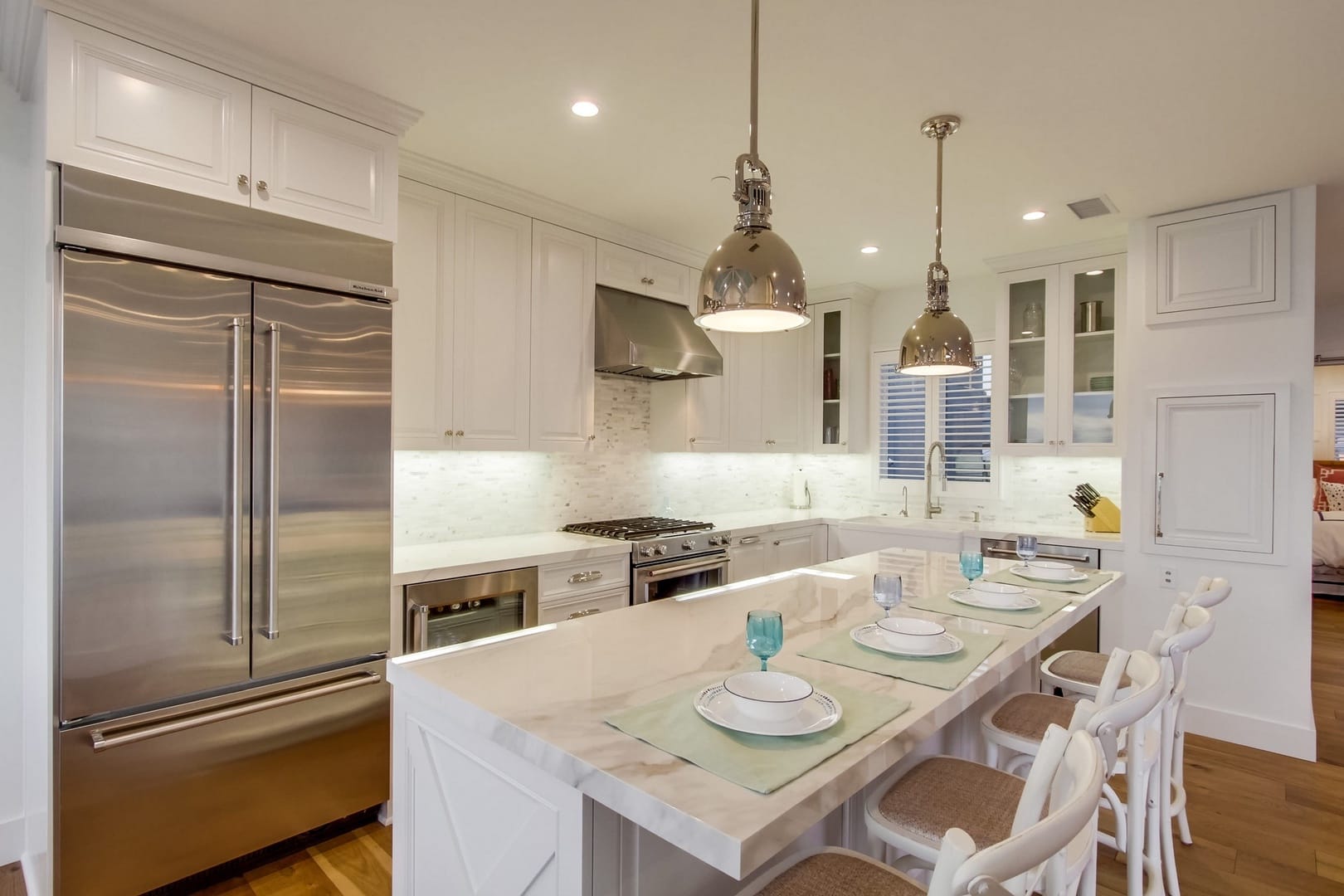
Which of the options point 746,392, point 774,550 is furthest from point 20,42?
point 774,550

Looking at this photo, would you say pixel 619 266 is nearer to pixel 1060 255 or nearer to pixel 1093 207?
pixel 1093 207

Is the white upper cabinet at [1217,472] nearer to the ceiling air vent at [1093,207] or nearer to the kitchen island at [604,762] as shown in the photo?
the ceiling air vent at [1093,207]

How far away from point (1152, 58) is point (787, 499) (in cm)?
397

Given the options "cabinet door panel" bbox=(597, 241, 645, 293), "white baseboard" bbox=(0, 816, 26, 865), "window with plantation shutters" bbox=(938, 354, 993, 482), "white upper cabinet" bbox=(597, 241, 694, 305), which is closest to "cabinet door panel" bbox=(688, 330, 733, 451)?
"white upper cabinet" bbox=(597, 241, 694, 305)

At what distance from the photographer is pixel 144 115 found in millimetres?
2002

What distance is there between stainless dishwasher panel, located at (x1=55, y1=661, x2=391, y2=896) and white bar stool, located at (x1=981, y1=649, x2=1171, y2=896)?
2082mm

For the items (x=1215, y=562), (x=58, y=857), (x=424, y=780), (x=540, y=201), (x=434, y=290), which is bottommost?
(x=58, y=857)

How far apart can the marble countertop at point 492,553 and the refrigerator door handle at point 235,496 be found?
53cm

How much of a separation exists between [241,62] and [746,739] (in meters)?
2.45

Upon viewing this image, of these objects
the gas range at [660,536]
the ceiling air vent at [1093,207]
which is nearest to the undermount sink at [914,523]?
the gas range at [660,536]

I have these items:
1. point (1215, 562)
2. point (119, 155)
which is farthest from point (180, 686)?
point (1215, 562)

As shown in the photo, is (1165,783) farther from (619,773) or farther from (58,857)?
(58,857)

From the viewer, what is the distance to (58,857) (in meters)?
1.85

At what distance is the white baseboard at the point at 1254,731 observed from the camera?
10.5 ft
